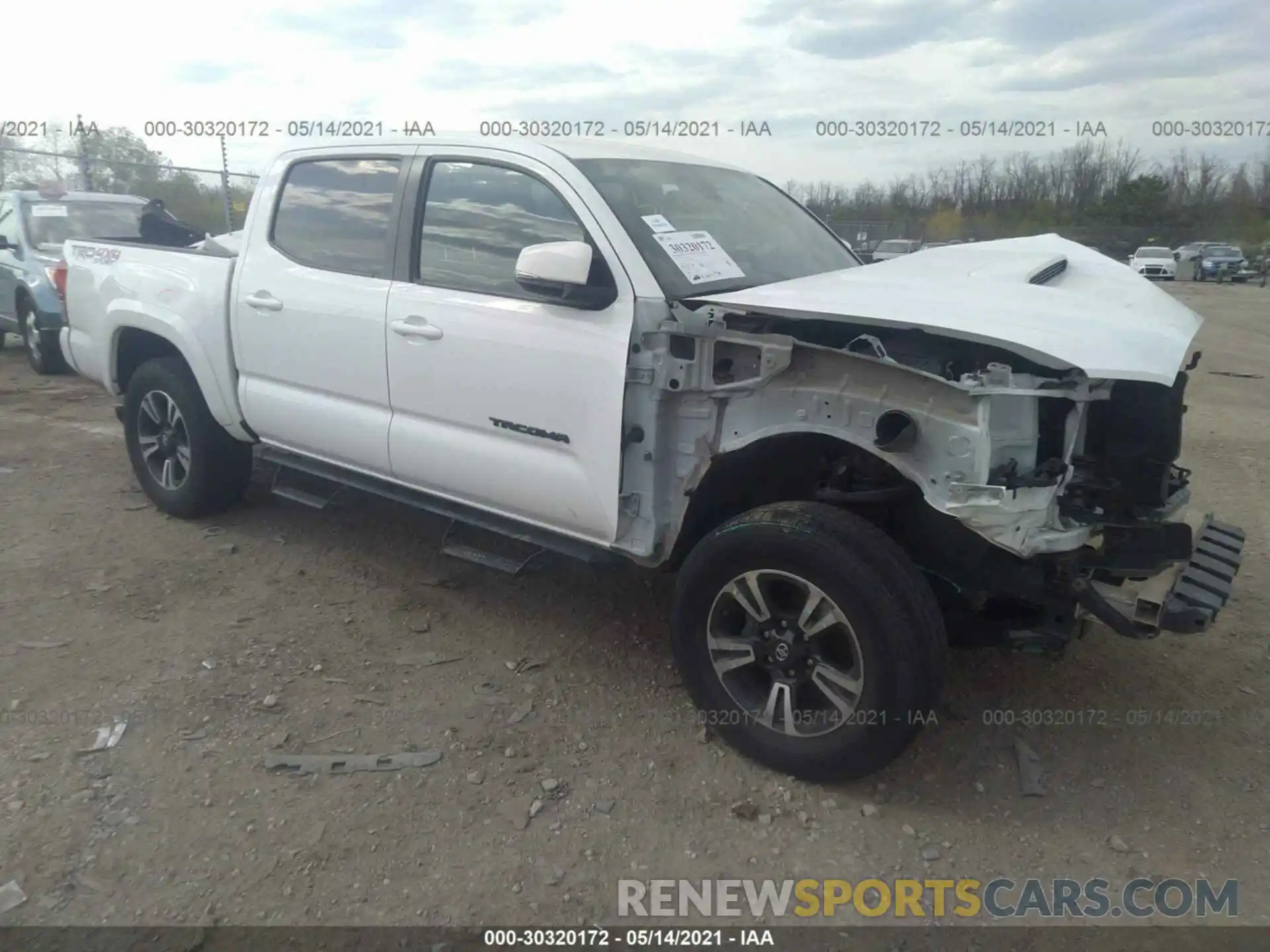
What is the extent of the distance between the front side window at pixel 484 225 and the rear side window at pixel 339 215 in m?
0.25

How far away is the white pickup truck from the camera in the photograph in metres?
2.70

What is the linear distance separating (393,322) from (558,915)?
2302mm

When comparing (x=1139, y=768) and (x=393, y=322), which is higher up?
(x=393, y=322)

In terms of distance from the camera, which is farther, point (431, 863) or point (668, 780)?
point (668, 780)

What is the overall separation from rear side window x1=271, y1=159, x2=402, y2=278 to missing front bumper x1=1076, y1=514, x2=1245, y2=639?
9.46ft

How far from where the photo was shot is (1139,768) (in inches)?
120

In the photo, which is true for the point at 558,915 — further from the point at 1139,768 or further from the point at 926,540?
the point at 1139,768

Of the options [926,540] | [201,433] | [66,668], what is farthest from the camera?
[201,433]

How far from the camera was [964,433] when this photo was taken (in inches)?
102

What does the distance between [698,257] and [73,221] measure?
330 inches

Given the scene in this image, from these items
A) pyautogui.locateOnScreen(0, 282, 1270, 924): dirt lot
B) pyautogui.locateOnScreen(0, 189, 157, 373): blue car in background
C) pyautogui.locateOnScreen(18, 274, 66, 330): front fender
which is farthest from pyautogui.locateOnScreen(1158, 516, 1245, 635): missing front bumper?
pyautogui.locateOnScreen(18, 274, 66, 330): front fender

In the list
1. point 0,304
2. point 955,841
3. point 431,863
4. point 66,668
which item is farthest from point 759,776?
point 0,304

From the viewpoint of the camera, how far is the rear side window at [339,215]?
12.8 ft

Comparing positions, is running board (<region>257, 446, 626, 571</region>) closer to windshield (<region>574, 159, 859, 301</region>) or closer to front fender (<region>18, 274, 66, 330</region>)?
windshield (<region>574, 159, 859, 301</region>)
